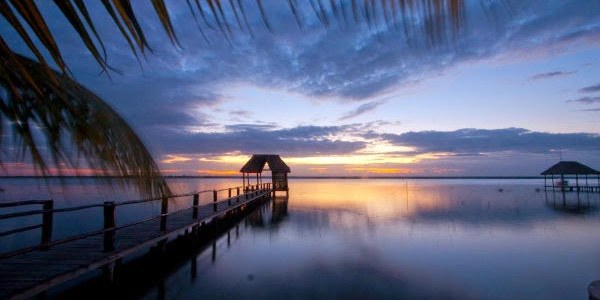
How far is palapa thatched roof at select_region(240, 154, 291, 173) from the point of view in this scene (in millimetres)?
34287

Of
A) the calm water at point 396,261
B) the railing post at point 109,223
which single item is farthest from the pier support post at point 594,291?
the railing post at point 109,223

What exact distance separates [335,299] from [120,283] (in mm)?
4923

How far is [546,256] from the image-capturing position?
40.4 feet

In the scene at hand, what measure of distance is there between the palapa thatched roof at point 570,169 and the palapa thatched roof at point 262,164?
112 feet

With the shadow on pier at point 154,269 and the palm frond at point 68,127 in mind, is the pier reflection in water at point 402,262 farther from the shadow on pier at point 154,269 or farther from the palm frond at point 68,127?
the palm frond at point 68,127

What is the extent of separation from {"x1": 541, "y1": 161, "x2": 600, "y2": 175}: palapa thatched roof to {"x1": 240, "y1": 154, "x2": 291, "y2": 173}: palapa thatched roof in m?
34.1

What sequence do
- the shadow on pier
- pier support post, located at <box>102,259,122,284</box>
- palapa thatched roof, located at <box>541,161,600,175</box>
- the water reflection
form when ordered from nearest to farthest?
pier support post, located at <box>102,259,122,284</box> → the shadow on pier → the water reflection → palapa thatched roof, located at <box>541,161,600,175</box>

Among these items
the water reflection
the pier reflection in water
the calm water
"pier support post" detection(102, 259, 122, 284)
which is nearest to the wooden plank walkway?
"pier support post" detection(102, 259, 122, 284)

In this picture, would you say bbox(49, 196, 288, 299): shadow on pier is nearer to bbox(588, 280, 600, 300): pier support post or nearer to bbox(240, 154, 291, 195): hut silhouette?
bbox(588, 280, 600, 300): pier support post

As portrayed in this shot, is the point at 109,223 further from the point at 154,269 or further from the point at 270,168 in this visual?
the point at 270,168

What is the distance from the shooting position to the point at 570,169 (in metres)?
44.2

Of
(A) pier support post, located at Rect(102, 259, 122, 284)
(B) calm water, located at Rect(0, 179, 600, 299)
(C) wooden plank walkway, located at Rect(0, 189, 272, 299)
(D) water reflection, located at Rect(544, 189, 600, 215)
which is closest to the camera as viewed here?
(C) wooden plank walkway, located at Rect(0, 189, 272, 299)

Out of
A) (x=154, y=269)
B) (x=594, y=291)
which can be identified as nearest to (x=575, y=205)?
(x=594, y=291)

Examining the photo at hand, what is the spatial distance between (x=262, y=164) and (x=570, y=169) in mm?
37656
